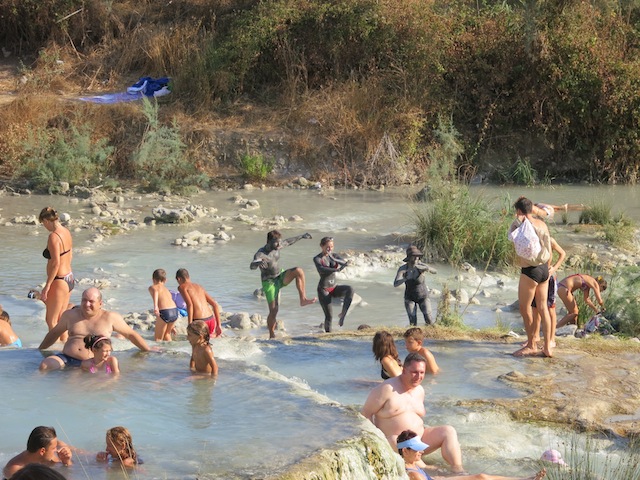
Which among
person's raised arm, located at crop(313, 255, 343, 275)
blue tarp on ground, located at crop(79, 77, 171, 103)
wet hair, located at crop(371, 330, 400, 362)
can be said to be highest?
blue tarp on ground, located at crop(79, 77, 171, 103)

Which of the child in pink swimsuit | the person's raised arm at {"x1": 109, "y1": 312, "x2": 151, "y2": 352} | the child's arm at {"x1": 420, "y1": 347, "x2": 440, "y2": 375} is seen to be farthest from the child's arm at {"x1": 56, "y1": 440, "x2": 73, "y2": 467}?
the child's arm at {"x1": 420, "y1": 347, "x2": 440, "y2": 375}

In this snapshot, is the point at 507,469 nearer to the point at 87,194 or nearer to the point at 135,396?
the point at 135,396

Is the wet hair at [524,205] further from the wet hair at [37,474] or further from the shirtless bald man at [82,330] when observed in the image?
the wet hair at [37,474]

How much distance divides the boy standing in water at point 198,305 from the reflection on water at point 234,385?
29 centimetres

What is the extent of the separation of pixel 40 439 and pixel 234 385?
6.97 ft

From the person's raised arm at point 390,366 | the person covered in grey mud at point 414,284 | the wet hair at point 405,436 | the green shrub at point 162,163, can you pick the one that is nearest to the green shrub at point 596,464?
the wet hair at point 405,436

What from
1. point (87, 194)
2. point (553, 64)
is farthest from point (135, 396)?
point (553, 64)

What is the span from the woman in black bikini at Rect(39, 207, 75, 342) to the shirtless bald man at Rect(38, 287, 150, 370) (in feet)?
5.39

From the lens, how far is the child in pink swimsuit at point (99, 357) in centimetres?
800

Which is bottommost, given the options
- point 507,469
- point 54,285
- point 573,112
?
point 507,469

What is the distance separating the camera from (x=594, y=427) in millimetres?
7848

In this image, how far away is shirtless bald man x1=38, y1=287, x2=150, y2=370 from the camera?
821 cm

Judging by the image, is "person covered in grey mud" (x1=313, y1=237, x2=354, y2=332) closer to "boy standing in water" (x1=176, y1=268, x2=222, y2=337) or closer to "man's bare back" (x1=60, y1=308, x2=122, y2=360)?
"boy standing in water" (x1=176, y1=268, x2=222, y2=337)

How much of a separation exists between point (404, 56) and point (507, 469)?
18053 millimetres
